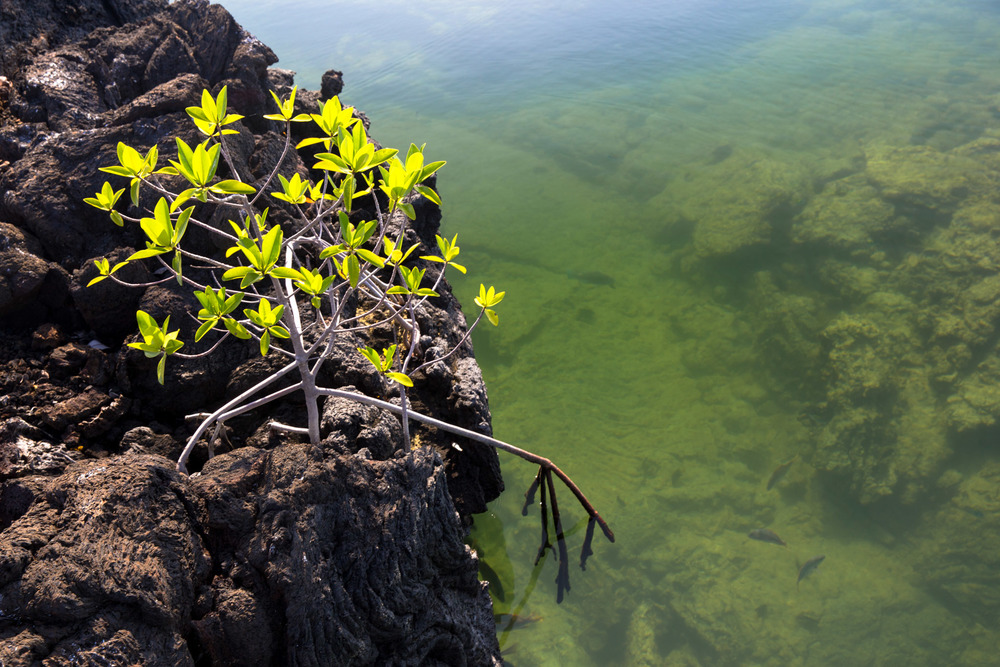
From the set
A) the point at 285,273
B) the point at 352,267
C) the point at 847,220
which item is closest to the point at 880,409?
the point at 847,220

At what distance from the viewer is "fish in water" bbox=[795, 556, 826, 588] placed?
2822 millimetres

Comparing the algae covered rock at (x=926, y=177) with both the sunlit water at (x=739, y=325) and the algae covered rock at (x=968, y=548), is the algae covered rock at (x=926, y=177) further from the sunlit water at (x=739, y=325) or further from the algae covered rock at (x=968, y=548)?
the algae covered rock at (x=968, y=548)

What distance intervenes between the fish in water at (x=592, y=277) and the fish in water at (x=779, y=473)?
178 cm

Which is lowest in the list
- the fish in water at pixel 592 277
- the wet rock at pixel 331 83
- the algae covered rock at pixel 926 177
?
the fish in water at pixel 592 277

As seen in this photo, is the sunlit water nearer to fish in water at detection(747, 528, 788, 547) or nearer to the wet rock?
fish in water at detection(747, 528, 788, 547)

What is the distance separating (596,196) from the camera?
17.6 ft

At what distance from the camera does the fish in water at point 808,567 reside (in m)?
2.82

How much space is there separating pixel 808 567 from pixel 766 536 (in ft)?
0.74

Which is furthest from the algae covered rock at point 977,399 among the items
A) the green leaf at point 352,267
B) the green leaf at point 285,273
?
the green leaf at point 285,273

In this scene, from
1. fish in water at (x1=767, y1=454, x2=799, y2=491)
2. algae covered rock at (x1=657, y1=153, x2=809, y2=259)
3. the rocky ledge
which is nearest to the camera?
the rocky ledge

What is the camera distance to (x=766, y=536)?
9.76 feet

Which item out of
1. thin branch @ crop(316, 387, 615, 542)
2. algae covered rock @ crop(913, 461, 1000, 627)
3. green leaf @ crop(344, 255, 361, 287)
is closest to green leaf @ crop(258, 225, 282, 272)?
green leaf @ crop(344, 255, 361, 287)

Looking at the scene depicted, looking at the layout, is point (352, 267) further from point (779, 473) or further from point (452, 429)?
point (779, 473)

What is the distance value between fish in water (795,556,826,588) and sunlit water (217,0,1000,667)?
5 centimetres
